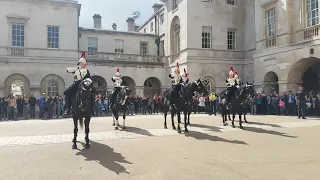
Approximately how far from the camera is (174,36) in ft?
96.4

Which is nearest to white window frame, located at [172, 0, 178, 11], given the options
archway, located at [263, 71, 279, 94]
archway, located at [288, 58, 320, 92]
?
archway, located at [263, 71, 279, 94]

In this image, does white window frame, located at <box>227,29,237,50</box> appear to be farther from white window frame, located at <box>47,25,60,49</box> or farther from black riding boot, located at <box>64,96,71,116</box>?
black riding boot, located at <box>64,96,71,116</box>

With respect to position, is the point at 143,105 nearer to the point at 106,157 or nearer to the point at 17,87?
the point at 17,87

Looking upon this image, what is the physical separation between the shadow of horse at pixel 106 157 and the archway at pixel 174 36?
21.4 m

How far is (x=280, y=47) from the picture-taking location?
21031 mm

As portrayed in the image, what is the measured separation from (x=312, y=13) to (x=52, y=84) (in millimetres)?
21822

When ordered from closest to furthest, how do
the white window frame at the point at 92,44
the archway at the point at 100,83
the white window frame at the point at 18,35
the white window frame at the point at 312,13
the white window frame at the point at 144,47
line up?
1. the white window frame at the point at 312,13
2. the white window frame at the point at 18,35
3. the archway at the point at 100,83
4. the white window frame at the point at 92,44
5. the white window frame at the point at 144,47

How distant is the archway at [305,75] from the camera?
20.2 meters

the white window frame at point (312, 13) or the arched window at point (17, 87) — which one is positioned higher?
the white window frame at point (312, 13)

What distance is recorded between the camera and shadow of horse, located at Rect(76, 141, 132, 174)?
629 centimetres

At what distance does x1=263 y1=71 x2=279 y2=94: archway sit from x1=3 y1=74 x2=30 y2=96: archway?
799 inches

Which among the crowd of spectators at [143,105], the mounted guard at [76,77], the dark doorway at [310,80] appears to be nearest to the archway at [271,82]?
the crowd of spectators at [143,105]

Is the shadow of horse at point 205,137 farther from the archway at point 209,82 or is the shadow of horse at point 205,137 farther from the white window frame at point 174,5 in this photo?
the white window frame at point 174,5

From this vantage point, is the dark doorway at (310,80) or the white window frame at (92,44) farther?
the white window frame at (92,44)
